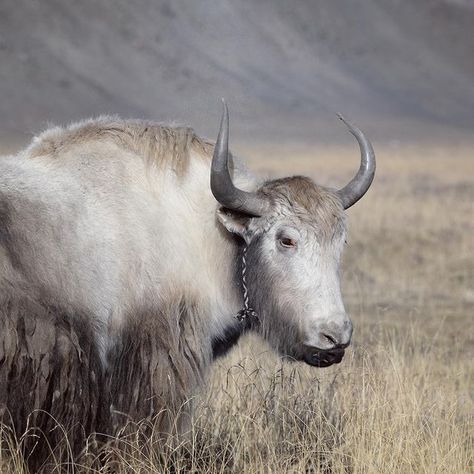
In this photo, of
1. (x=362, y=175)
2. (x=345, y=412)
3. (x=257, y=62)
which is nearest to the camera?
(x=345, y=412)

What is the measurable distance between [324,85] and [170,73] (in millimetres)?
23276

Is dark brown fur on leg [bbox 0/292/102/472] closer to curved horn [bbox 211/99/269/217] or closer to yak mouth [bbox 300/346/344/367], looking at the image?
curved horn [bbox 211/99/269/217]

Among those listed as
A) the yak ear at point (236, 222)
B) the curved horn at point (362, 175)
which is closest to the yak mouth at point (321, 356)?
the yak ear at point (236, 222)

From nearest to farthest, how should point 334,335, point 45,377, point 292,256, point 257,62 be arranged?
point 45,377
point 334,335
point 292,256
point 257,62

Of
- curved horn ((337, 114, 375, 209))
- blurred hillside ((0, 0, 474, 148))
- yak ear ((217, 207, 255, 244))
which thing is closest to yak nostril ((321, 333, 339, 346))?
yak ear ((217, 207, 255, 244))

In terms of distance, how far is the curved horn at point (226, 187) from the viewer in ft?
20.1

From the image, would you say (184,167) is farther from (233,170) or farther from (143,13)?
(143,13)

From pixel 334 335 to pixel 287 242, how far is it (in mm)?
585

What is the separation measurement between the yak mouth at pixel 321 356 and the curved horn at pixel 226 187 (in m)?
0.77

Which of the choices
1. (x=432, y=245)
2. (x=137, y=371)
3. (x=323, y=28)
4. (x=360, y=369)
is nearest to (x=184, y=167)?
(x=137, y=371)

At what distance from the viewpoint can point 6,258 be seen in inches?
224

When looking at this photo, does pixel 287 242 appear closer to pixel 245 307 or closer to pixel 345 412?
pixel 245 307

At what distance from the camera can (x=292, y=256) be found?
6223 millimetres

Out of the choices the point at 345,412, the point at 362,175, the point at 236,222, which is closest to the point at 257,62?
the point at 362,175
